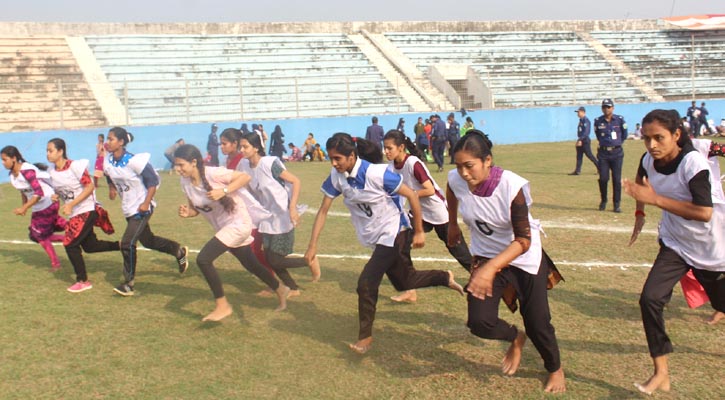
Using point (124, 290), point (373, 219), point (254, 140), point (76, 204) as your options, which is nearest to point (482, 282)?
point (373, 219)

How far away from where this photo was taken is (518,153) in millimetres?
24469

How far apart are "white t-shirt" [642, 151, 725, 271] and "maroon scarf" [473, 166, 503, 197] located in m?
1.17

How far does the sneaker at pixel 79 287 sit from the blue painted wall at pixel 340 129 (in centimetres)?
1419

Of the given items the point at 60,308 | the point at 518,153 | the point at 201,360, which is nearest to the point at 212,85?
the point at 518,153

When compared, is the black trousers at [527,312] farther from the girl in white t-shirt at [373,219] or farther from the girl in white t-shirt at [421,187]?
the girl in white t-shirt at [421,187]

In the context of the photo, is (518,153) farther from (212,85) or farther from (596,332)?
(596,332)

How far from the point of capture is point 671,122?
461 centimetres

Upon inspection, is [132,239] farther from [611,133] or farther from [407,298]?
[611,133]

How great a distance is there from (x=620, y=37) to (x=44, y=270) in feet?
117

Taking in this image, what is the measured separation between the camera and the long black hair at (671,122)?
462 centimetres

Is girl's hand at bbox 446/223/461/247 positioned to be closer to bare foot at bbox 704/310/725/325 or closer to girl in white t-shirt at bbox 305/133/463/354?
girl in white t-shirt at bbox 305/133/463/354

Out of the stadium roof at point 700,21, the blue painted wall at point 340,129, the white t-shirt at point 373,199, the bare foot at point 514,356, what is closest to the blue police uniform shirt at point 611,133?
the white t-shirt at point 373,199

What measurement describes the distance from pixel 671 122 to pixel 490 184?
1.27 meters

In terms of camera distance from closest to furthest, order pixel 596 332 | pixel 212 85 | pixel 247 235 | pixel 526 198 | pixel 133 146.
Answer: pixel 526 198, pixel 596 332, pixel 247 235, pixel 133 146, pixel 212 85
